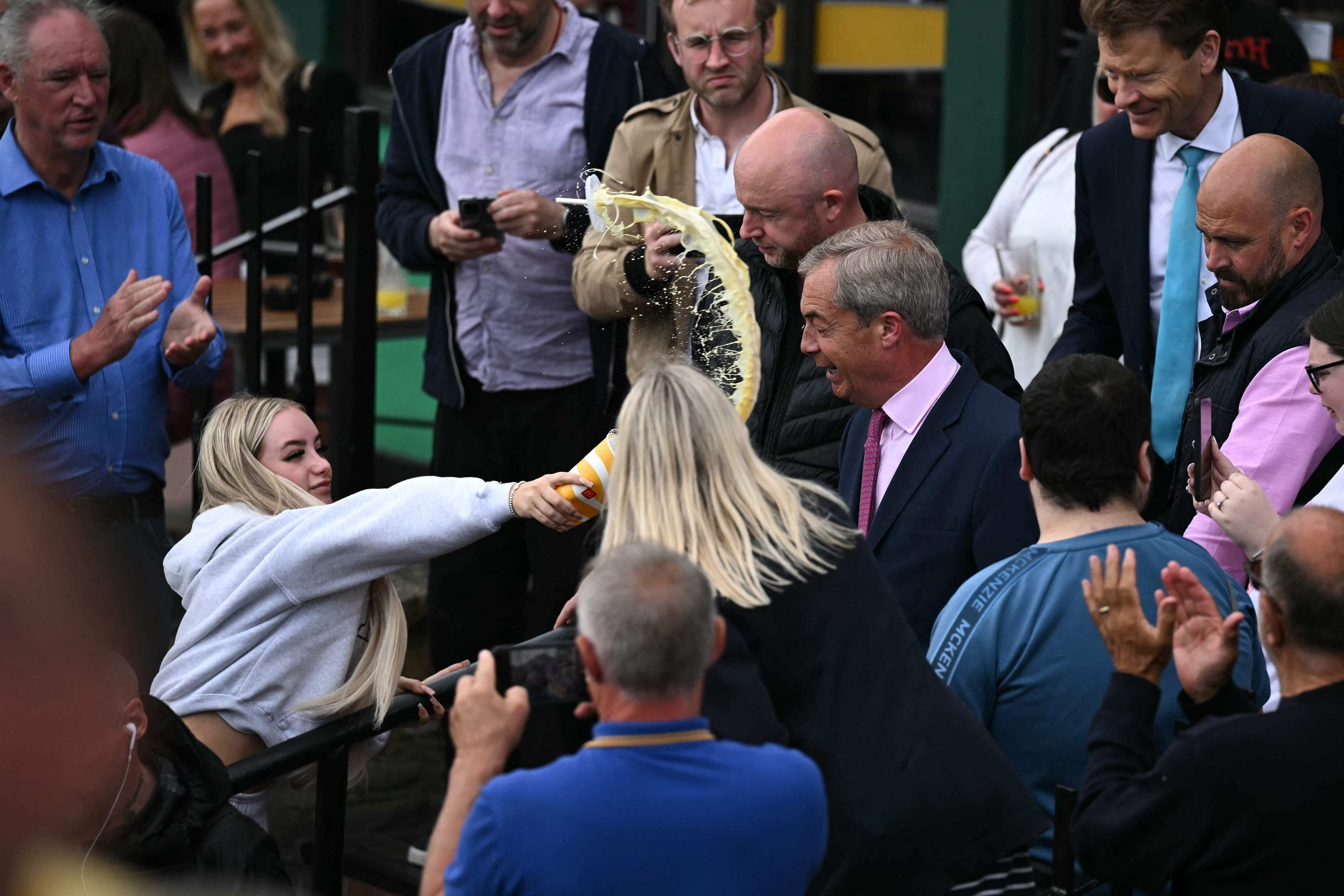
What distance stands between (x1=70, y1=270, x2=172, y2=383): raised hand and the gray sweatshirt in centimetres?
84

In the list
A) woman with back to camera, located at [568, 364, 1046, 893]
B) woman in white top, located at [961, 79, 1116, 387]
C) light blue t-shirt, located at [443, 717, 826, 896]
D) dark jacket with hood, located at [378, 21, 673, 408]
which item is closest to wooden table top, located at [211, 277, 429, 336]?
dark jacket with hood, located at [378, 21, 673, 408]

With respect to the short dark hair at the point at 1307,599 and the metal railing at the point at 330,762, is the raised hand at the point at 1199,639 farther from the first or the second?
the metal railing at the point at 330,762

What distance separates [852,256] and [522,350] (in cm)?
169

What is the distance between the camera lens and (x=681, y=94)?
16.0 ft

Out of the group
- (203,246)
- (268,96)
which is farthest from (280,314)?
(203,246)

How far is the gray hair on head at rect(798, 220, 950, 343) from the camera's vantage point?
3.54 metres

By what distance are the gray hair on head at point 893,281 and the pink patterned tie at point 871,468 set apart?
218mm

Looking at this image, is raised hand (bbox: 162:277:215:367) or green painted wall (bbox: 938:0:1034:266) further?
green painted wall (bbox: 938:0:1034:266)

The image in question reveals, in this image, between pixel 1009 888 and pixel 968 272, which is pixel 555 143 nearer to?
pixel 968 272

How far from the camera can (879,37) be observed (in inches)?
278

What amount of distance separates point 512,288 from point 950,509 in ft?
6.97

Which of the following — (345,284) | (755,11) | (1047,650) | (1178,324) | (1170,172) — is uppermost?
(755,11)

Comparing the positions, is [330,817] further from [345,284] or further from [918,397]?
[345,284]

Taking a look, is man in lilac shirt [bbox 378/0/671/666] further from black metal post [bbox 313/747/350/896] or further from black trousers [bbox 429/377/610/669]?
black metal post [bbox 313/747/350/896]
